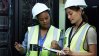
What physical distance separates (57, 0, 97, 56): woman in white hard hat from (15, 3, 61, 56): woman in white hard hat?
478mm

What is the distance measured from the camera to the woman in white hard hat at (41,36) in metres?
3.73

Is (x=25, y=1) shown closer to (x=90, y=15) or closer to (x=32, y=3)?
(x=32, y=3)

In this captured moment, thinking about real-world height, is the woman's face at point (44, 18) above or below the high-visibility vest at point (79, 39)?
above

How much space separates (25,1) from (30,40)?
0.86 meters

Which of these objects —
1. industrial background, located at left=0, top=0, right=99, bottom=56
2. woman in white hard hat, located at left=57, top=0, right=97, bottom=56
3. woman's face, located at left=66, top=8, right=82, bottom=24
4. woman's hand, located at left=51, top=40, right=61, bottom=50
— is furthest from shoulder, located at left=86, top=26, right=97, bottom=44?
industrial background, located at left=0, top=0, right=99, bottom=56

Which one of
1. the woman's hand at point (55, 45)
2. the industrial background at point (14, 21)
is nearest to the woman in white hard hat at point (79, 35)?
the woman's hand at point (55, 45)

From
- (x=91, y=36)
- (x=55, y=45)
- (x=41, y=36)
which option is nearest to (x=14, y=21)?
(x=41, y=36)

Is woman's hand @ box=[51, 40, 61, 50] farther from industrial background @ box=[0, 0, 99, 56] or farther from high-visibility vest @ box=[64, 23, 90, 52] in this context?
industrial background @ box=[0, 0, 99, 56]

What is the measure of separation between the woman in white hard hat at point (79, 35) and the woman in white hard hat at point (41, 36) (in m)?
0.48

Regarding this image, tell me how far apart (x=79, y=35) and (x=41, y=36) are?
78 cm

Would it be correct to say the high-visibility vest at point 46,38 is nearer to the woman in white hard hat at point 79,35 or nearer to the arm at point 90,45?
the woman in white hard hat at point 79,35

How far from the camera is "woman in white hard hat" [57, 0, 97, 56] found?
10.1 feet

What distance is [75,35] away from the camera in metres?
3.20

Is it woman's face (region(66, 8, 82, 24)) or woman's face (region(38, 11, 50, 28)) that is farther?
woman's face (region(38, 11, 50, 28))
